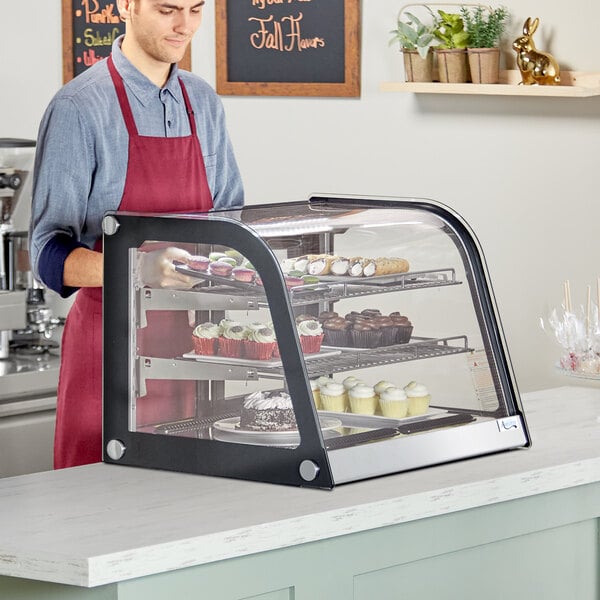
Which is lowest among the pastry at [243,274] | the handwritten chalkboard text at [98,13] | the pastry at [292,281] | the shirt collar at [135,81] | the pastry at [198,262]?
the pastry at [292,281]

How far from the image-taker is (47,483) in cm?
183

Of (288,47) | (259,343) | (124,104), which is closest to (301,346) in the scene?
(259,343)

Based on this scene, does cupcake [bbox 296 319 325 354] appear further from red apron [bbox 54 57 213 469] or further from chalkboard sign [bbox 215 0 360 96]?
chalkboard sign [bbox 215 0 360 96]

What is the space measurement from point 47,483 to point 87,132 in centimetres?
76

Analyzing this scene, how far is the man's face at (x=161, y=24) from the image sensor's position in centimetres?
233

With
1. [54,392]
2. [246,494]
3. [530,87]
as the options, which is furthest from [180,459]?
[54,392]

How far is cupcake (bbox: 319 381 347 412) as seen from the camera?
1.95 m

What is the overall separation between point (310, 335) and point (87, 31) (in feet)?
7.97

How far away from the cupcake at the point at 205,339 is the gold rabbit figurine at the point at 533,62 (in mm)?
1394

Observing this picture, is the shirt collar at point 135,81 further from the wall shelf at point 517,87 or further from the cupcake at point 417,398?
the wall shelf at point 517,87

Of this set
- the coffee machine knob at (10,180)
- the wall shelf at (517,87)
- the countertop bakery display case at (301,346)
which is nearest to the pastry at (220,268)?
the countertop bakery display case at (301,346)

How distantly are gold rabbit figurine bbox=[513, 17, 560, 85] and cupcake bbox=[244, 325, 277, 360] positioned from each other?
1410 mm

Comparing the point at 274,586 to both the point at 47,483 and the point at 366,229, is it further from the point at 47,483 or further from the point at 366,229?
the point at 366,229

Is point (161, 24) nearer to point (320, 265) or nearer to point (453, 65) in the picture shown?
point (320, 265)
